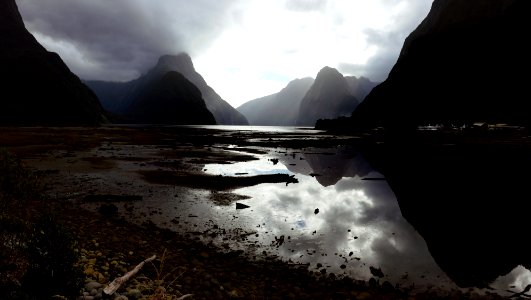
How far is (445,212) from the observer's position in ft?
65.1

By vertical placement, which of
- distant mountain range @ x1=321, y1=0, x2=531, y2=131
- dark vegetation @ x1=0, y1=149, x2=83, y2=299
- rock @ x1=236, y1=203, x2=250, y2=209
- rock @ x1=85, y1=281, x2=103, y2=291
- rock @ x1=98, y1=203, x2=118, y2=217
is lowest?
rock @ x1=236, y1=203, x2=250, y2=209

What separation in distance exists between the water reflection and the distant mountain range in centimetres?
10765

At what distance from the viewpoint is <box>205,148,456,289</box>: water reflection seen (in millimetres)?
11703

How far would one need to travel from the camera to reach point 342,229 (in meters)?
16.0

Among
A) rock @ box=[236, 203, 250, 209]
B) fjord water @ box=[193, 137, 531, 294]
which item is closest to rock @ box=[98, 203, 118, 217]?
fjord water @ box=[193, 137, 531, 294]

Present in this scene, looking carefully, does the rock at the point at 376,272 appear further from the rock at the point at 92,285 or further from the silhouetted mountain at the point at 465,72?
the silhouetted mountain at the point at 465,72

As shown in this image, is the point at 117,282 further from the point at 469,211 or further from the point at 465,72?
the point at 465,72

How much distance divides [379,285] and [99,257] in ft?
27.9

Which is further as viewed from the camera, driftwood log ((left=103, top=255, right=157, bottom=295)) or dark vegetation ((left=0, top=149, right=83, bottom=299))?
driftwood log ((left=103, top=255, right=157, bottom=295))

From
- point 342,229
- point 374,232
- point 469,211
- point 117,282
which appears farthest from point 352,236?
point 117,282

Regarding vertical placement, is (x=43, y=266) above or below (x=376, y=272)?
above

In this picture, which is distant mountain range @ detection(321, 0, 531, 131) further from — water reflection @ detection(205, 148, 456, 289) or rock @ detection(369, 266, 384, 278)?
rock @ detection(369, 266, 384, 278)

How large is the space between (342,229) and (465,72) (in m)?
147

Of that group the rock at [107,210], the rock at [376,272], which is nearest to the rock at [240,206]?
the rock at [107,210]
